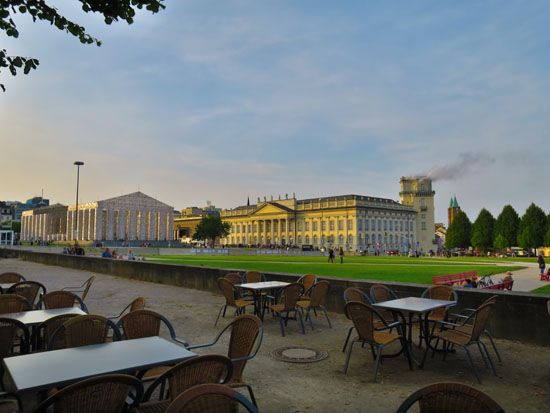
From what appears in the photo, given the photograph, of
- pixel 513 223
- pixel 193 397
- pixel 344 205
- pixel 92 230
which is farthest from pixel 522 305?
pixel 92 230

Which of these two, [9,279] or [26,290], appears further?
[9,279]

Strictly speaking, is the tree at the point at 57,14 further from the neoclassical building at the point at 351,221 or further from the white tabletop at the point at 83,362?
the neoclassical building at the point at 351,221

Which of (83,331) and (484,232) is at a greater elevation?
(484,232)

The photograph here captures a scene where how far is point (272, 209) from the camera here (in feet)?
472

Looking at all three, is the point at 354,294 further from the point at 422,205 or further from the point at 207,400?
the point at 422,205

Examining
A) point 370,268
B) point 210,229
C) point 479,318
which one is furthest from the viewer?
point 210,229

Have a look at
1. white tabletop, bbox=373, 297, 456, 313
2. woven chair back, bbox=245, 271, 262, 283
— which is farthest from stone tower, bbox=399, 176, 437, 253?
white tabletop, bbox=373, 297, 456, 313

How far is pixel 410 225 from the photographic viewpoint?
143 meters

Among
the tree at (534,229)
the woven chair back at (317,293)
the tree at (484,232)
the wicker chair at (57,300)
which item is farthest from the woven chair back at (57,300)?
the tree at (484,232)

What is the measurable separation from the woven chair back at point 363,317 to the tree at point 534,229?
97.9 meters

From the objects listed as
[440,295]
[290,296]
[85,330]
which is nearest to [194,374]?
[85,330]

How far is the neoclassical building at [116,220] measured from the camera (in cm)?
13312

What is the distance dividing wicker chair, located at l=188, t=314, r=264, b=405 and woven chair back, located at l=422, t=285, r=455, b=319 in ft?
14.8

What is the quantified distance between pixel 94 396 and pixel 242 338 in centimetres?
195
